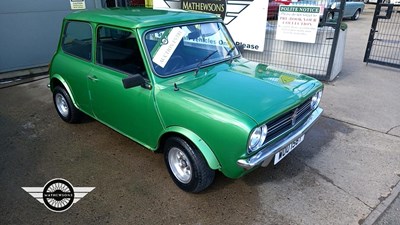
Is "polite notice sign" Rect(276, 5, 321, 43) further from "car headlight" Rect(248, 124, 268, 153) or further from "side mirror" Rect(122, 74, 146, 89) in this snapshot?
"side mirror" Rect(122, 74, 146, 89)

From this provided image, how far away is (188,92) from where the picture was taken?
2.82 m

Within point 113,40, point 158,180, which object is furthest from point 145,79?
point 158,180

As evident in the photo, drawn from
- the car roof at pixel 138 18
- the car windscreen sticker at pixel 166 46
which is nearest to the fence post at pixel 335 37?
the car roof at pixel 138 18

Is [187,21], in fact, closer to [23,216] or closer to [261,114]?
[261,114]

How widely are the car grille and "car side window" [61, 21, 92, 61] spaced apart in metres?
2.37

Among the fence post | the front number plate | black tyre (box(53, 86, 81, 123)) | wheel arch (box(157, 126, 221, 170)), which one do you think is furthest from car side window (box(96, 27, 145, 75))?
the fence post

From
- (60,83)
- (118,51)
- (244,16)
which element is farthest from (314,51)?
(60,83)

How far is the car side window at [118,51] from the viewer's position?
3.15 metres

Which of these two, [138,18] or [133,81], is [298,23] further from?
[133,81]

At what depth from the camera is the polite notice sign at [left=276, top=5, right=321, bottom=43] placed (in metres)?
5.38

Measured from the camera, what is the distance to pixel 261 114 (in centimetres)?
251

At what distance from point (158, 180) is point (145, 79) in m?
1.10

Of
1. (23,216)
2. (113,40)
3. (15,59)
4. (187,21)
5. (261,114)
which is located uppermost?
(187,21)

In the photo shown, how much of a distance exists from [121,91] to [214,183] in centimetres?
140
